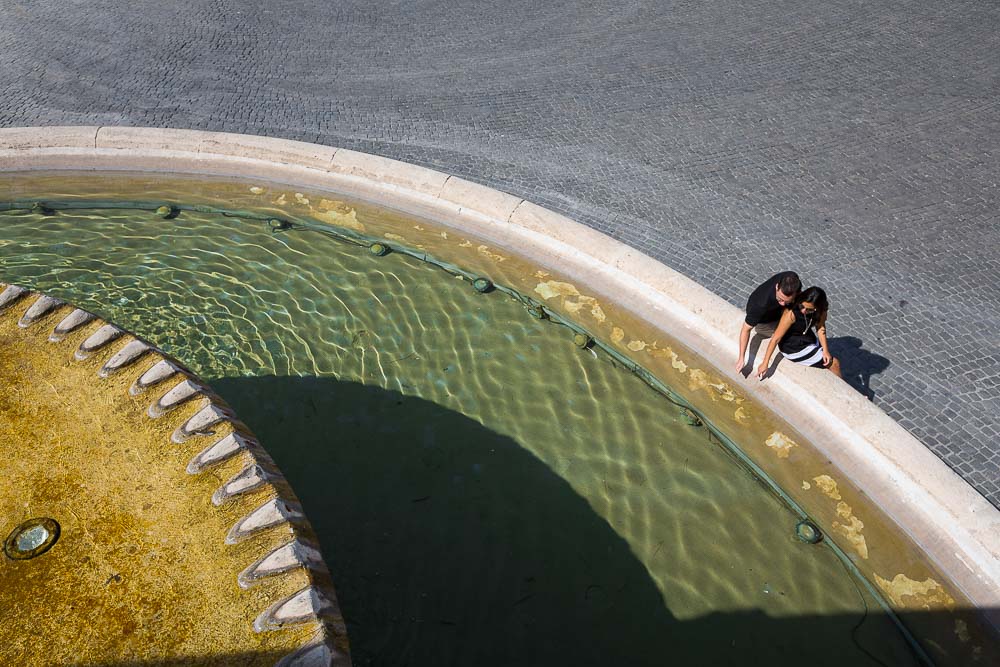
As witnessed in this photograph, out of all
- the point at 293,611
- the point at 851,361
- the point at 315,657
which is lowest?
the point at 315,657

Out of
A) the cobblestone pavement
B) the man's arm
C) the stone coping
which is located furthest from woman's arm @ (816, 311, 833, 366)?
the cobblestone pavement

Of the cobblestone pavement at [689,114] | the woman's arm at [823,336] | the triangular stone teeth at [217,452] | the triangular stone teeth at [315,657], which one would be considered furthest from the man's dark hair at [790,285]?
the triangular stone teeth at [315,657]

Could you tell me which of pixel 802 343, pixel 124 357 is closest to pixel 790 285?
pixel 802 343

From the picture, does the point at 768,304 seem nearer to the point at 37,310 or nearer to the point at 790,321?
the point at 790,321

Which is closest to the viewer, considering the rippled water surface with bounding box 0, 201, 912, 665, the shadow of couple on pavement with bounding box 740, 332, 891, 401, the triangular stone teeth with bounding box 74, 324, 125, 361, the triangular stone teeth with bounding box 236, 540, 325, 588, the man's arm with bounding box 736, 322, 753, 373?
the triangular stone teeth with bounding box 236, 540, 325, 588

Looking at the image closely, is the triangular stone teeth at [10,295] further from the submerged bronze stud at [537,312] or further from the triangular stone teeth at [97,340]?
the submerged bronze stud at [537,312]

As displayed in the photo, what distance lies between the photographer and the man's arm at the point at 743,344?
606 centimetres

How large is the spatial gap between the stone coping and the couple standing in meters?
0.16

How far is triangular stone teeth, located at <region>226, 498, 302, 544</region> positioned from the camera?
12.5 ft

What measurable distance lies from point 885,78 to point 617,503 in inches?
290

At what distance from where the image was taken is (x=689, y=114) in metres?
9.30

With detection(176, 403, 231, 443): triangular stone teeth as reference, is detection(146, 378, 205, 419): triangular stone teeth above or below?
above

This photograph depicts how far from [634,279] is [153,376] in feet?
13.5

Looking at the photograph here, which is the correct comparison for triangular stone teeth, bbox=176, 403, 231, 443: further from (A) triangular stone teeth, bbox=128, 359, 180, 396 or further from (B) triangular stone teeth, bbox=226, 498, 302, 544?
(B) triangular stone teeth, bbox=226, 498, 302, 544
